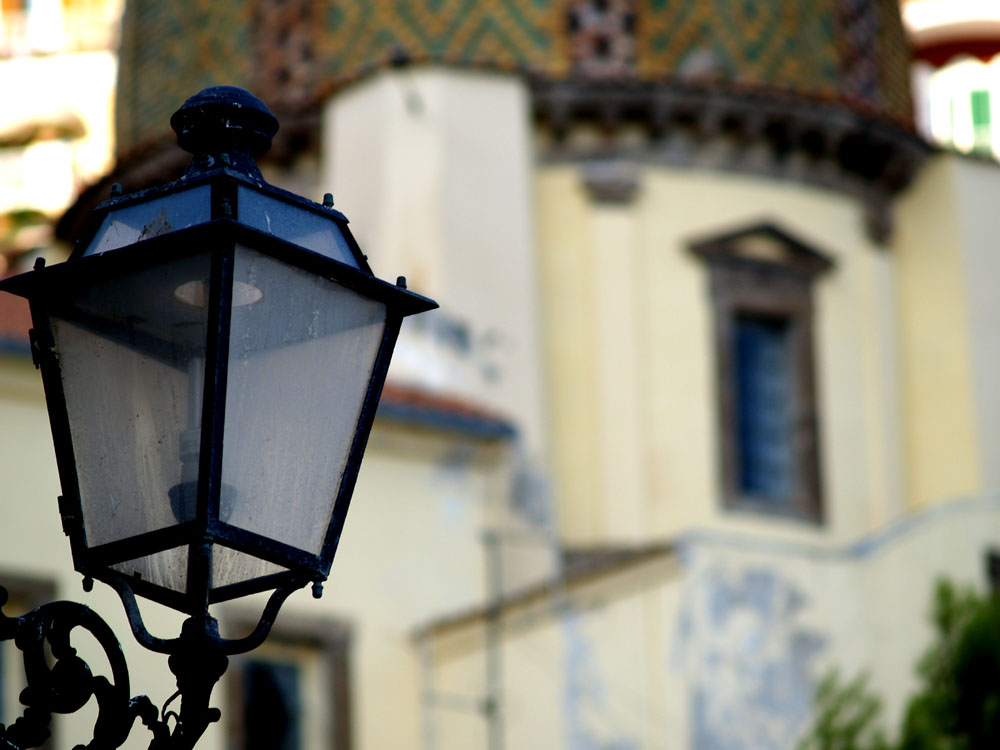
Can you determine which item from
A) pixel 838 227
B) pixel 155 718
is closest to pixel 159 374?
pixel 155 718

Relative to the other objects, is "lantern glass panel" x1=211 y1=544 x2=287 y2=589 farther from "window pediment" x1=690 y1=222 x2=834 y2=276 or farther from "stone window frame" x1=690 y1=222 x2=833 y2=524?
"window pediment" x1=690 y1=222 x2=834 y2=276

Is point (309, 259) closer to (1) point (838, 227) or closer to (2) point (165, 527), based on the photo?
(2) point (165, 527)

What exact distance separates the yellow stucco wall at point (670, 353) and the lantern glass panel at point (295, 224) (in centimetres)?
1631

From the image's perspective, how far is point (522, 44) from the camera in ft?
73.4

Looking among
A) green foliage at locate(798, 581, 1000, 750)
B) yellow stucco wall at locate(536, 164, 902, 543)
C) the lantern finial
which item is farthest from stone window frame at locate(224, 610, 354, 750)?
the lantern finial

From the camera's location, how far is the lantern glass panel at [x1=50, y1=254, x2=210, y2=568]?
474 centimetres

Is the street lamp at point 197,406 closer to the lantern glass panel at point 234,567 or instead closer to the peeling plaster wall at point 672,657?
the lantern glass panel at point 234,567

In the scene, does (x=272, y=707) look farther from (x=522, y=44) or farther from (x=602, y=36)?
(x=602, y=36)

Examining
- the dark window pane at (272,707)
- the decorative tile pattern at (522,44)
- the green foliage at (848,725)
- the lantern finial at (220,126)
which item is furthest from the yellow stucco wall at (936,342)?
the lantern finial at (220,126)

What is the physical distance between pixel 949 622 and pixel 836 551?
6270mm

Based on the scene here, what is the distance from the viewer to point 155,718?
189 inches

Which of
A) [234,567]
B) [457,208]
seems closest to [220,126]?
[234,567]

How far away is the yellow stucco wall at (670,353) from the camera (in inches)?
850

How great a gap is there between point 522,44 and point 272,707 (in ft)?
22.5
